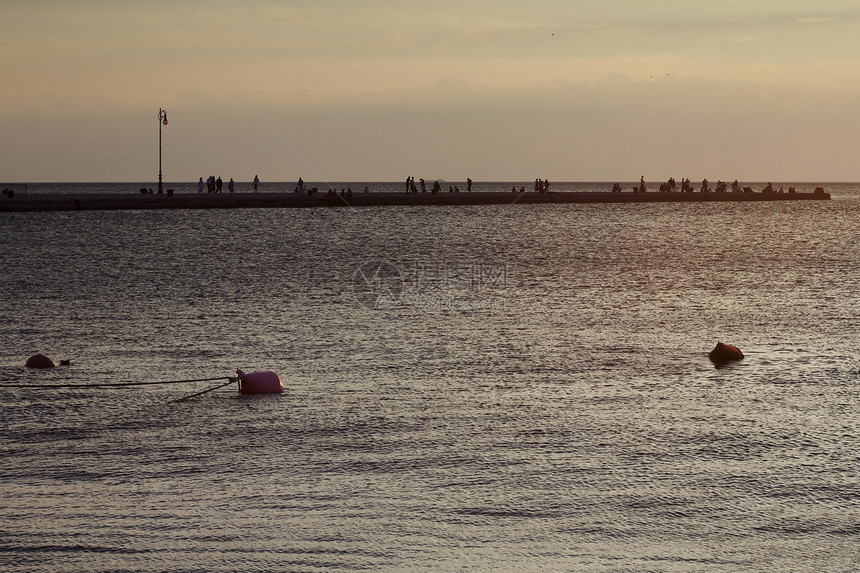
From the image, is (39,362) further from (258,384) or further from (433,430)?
(433,430)

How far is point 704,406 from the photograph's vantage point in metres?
16.7

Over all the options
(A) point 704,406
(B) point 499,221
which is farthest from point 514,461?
(B) point 499,221

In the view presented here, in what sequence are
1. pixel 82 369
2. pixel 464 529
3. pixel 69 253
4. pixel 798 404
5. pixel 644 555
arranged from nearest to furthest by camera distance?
pixel 644 555
pixel 464 529
pixel 798 404
pixel 82 369
pixel 69 253

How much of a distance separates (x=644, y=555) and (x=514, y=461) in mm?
3663

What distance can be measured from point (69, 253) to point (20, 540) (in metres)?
44.8

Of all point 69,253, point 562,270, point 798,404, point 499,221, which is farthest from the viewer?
point 499,221

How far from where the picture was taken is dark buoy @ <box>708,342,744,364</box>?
2094 centimetres

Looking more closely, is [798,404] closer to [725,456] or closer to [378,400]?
[725,456]

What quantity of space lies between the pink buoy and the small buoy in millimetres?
4607

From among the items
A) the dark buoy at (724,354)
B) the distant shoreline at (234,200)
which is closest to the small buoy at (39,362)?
the dark buoy at (724,354)

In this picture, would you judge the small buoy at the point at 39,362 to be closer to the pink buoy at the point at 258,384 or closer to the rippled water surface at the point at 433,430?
the rippled water surface at the point at 433,430

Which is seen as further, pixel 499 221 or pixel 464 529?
pixel 499 221

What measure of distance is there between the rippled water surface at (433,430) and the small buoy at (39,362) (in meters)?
0.48
